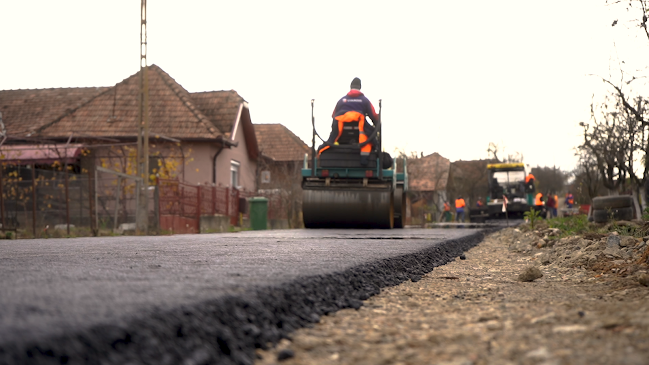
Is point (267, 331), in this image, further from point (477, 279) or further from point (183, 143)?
point (183, 143)

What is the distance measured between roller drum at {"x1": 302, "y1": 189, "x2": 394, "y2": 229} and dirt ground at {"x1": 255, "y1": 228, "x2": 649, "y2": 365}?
8.68 meters

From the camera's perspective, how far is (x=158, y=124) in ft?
82.7

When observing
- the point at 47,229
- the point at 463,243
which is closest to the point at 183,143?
the point at 47,229

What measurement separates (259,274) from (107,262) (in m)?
1.37

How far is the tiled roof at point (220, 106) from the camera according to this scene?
87.4 feet

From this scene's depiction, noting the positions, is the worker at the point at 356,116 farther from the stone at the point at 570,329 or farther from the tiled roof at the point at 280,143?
the tiled roof at the point at 280,143

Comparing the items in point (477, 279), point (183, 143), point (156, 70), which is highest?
point (156, 70)

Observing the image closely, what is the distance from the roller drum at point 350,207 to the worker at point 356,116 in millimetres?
704

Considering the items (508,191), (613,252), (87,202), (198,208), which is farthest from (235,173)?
(613,252)

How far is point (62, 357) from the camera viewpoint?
1508 mm

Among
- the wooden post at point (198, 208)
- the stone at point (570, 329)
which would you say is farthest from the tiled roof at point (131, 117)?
the stone at point (570, 329)

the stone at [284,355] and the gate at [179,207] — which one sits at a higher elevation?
the gate at [179,207]

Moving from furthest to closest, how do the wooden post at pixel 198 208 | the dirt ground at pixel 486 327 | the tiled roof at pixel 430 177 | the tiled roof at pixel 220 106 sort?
the tiled roof at pixel 430 177, the tiled roof at pixel 220 106, the wooden post at pixel 198 208, the dirt ground at pixel 486 327

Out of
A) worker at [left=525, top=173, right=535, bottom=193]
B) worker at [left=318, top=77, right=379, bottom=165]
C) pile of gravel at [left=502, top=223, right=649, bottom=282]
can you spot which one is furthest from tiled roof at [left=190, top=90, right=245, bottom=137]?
pile of gravel at [left=502, top=223, right=649, bottom=282]
